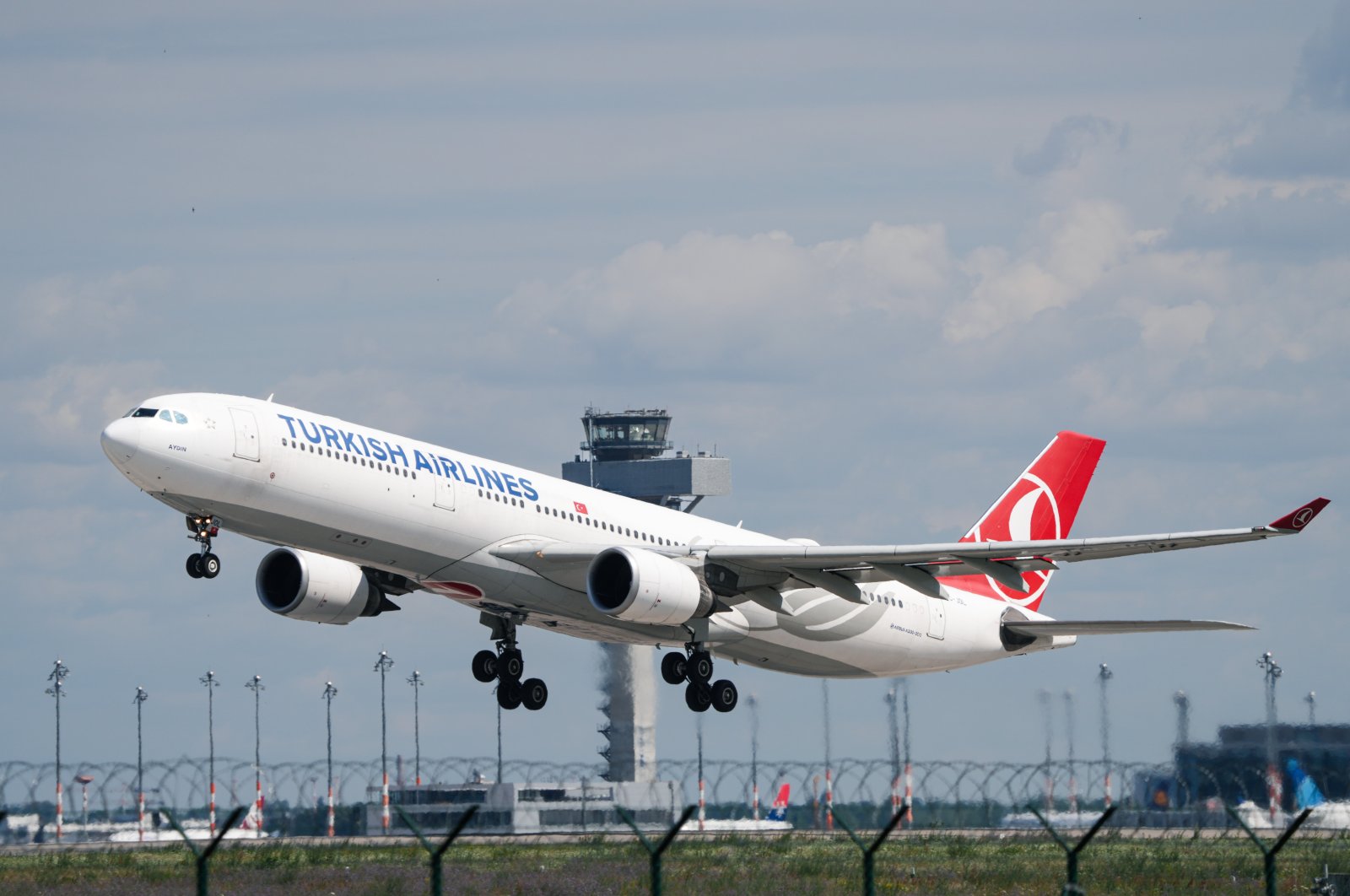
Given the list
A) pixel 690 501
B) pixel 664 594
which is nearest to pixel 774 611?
pixel 664 594

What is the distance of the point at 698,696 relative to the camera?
150 feet

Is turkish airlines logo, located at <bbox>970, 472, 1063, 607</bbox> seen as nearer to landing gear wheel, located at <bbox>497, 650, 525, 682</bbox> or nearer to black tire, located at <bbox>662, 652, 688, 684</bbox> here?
black tire, located at <bbox>662, 652, 688, 684</bbox>

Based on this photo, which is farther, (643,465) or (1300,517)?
(643,465)

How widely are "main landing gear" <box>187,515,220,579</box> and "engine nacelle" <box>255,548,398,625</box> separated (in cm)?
591

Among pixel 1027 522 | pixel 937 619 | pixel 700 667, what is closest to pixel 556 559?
pixel 700 667

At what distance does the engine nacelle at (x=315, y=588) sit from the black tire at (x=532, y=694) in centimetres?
453

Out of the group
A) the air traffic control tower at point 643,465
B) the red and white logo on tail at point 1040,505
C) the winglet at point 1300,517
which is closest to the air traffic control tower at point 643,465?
the air traffic control tower at point 643,465

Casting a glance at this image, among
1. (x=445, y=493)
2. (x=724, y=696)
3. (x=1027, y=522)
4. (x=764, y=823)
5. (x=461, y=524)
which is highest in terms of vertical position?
(x=1027, y=522)

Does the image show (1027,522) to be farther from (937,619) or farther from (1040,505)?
(937,619)

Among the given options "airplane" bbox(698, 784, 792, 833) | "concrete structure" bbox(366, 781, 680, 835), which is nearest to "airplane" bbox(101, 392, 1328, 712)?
"concrete structure" bbox(366, 781, 680, 835)

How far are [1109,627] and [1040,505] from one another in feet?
26.0

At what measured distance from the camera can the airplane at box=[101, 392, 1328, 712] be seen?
121 ft

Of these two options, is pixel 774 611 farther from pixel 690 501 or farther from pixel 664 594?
pixel 690 501

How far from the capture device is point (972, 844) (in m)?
49.0
